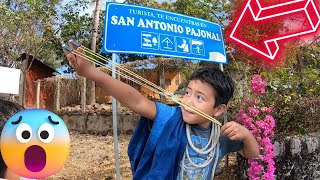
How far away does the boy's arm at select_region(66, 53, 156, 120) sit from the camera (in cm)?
139

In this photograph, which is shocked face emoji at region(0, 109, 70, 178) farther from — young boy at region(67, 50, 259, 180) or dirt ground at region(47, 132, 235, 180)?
dirt ground at region(47, 132, 235, 180)

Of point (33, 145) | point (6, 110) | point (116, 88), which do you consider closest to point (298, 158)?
point (116, 88)

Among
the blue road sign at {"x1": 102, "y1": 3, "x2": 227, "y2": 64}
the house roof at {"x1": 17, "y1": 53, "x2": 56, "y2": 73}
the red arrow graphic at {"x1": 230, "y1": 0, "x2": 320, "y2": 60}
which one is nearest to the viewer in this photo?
the blue road sign at {"x1": 102, "y1": 3, "x2": 227, "y2": 64}

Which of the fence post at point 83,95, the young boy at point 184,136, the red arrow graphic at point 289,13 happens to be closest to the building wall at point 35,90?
the fence post at point 83,95

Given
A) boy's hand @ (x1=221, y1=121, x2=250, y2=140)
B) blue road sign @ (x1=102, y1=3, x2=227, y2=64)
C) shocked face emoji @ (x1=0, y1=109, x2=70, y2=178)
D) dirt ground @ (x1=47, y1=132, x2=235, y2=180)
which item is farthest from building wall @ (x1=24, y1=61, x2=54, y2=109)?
shocked face emoji @ (x1=0, y1=109, x2=70, y2=178)

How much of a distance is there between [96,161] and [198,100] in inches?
183

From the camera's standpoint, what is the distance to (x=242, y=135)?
64.5 inches

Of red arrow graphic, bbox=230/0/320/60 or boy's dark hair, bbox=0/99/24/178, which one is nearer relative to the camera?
boy's dark hair, bbox=0/99/24/178

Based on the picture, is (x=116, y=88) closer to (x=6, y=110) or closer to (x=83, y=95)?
(x=6, y=110)

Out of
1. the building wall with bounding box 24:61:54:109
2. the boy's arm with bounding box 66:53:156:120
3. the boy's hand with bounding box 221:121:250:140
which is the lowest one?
the boy's hand with bounding box 221:121:250:140

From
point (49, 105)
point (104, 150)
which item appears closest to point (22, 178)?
point (104, 150)

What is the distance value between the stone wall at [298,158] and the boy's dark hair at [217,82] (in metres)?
2.53

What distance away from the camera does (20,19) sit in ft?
37.6

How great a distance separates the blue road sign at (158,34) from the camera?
3.45 meters
